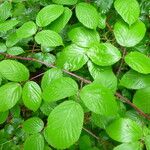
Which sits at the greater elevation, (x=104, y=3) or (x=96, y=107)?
→ (x=104, y=3)

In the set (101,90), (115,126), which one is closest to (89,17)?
(101,90)

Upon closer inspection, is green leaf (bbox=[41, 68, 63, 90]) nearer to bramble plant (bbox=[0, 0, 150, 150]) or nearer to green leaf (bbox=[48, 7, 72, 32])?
bramble plant (bbox=[0, 0, 150, 150])

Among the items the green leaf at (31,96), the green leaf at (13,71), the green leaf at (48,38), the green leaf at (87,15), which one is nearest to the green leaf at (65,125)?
the green leaf at (31,96)

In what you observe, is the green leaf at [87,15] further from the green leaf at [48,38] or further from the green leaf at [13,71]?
the green leaf at [13,71]

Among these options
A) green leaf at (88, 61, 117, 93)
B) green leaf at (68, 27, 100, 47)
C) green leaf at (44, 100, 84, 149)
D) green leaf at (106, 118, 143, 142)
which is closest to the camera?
green leaf at (44, 100, 84, 149)

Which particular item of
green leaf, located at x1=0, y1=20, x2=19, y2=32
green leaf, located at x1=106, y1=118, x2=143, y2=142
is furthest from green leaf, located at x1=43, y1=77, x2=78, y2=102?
green leaf, located at x1=0, y1=20, x2=19, y2=32

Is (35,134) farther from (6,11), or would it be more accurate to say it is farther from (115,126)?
(6,11)

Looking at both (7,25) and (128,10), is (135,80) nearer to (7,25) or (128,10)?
(128,10)
